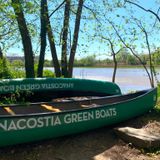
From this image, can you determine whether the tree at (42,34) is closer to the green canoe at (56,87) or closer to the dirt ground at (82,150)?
the green canoe at (56,87)

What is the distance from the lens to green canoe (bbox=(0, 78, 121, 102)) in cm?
1052

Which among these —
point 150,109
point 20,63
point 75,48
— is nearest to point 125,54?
point 75,48

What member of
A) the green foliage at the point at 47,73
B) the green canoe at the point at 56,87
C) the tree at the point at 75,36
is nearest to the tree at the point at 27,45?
the tree at the point at 75,36

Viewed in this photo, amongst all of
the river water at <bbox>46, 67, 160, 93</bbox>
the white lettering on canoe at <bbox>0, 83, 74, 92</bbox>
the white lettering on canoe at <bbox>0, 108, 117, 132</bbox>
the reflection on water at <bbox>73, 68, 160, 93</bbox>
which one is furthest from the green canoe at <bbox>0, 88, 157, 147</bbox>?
the reflection on water at <bbox>73, 68, 160, 93</bbox>

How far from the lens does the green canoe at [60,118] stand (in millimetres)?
5965

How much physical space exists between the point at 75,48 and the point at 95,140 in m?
8.53

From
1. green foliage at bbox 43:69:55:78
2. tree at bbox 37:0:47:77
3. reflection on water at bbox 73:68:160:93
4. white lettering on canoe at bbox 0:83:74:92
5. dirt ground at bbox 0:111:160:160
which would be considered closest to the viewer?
dirt ground at bbox 0:111:160:160

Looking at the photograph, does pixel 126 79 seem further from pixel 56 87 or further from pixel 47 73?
pixel 56 87

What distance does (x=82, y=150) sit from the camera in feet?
20.9

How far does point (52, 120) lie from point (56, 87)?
5.23m

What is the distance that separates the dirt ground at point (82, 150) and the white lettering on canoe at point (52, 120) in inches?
14.7

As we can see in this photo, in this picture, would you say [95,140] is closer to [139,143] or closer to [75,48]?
[139,143]

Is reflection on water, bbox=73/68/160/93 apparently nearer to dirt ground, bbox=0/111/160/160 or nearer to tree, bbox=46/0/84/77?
tree, bbox=46/0/84/77

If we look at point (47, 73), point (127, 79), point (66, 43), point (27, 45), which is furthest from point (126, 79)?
point (27, 45)
